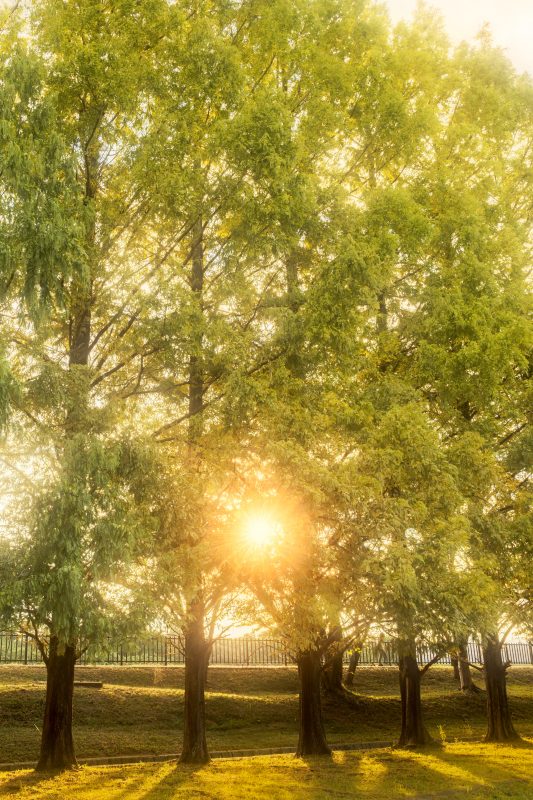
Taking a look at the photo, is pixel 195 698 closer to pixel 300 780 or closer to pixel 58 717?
pixel 58 717

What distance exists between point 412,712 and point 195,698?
17.0 ft

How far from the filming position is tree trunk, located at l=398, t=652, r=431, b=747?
560 inches

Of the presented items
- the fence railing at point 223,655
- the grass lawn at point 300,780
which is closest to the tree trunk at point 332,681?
the fence railing at point 223,655

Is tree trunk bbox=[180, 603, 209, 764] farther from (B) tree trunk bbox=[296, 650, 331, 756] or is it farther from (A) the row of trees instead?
(B) tree trunk bbox=[296, 650, 331, 756]

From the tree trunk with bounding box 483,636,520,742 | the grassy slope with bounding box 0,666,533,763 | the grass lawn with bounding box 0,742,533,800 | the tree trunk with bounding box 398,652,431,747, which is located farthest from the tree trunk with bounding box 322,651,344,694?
the grass lawn with bounding box 0,742,533,800

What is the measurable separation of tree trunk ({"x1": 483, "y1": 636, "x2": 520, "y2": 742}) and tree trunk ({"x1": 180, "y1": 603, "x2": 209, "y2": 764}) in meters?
6.54

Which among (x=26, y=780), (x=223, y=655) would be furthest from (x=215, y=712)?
(x=26, y=780)

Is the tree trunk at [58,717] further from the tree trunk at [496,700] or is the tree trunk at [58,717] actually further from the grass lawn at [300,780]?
the tree trunk at [496,700]

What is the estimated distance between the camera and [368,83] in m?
13.5

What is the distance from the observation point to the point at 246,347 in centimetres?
1064

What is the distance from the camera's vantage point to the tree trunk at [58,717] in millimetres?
10602

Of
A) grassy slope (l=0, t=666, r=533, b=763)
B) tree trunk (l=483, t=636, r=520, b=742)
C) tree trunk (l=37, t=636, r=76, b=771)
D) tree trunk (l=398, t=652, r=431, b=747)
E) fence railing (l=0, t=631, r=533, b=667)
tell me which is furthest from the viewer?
fence railing (l=0, t=631, r=533, b=667)

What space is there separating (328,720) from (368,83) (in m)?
14.7

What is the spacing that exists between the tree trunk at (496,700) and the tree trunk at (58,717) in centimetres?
860
